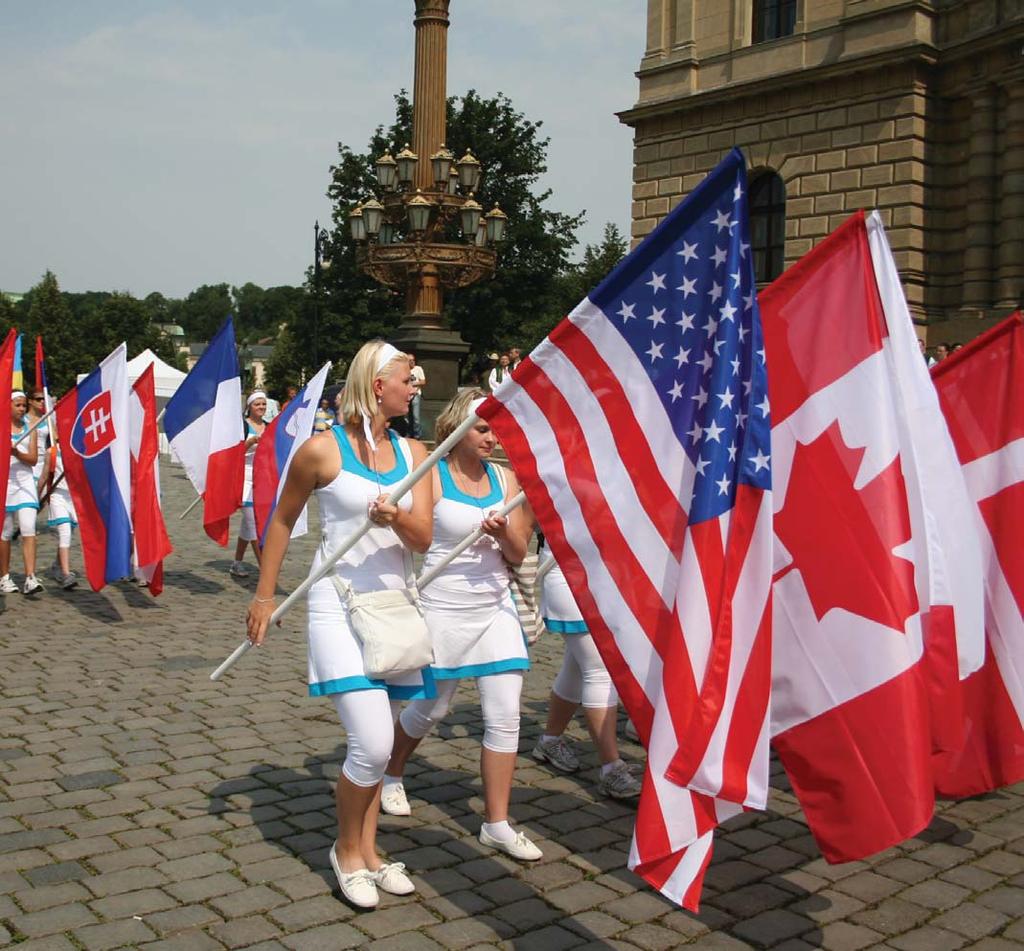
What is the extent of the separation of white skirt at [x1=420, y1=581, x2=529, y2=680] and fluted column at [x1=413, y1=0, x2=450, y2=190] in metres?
19.7

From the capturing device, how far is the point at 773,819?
538 centimetres

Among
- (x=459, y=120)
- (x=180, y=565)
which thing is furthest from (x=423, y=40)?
(x=459, y=120)

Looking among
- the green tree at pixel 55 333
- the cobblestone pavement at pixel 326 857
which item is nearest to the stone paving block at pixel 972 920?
the cobblestone pavement at pixel 326 857

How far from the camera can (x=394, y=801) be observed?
206 inches


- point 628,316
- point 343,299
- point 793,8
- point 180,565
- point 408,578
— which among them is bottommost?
point 180,565

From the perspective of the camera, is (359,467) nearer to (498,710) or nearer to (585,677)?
(498,710)

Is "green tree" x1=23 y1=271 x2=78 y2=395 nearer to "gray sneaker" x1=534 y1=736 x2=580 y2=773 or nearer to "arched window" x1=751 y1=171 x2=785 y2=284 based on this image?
"arched window" x1=751 y1=171 x2=785 y2=284

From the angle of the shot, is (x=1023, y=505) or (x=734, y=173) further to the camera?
(x=1023, y=505)

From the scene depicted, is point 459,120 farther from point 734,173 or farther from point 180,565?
point 734,173

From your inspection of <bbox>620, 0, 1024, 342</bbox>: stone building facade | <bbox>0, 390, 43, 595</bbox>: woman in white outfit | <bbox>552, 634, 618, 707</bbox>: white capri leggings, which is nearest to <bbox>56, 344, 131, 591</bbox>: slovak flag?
<bbox>0, 390, 43, 595</bbox>: woman in white outfit

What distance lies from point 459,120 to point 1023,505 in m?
45.8

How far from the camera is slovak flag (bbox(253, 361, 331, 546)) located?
10.8m

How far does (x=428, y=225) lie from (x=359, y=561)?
58.9 ft

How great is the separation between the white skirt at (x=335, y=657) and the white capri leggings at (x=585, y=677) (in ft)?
4.21
